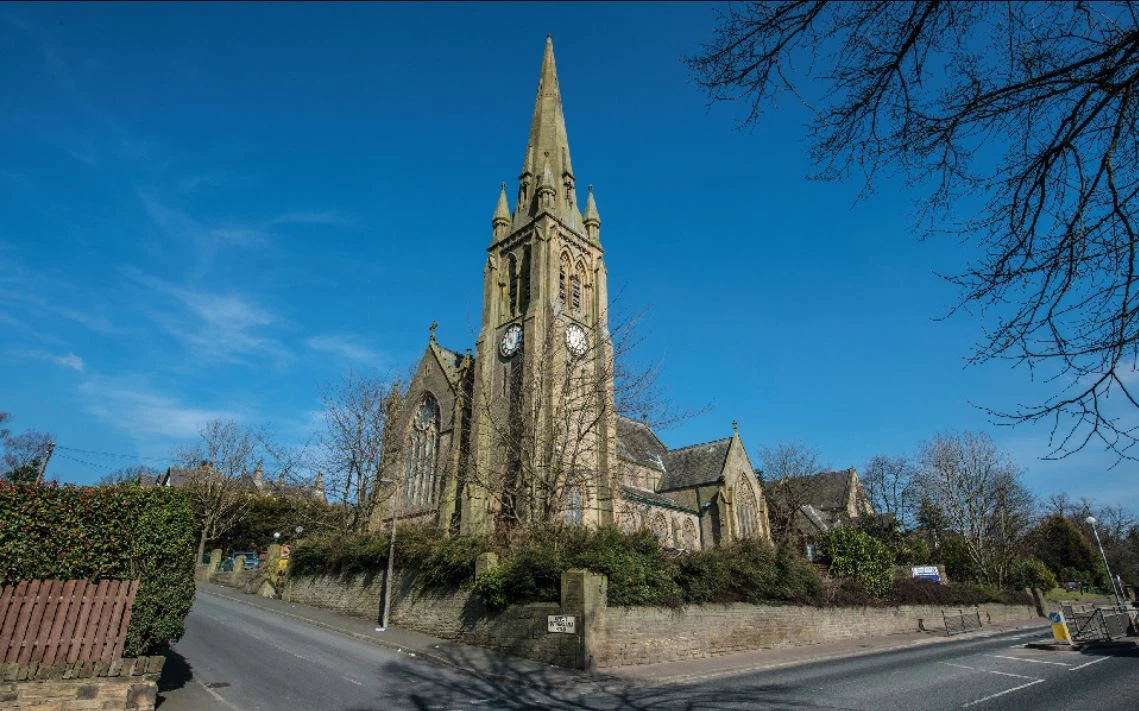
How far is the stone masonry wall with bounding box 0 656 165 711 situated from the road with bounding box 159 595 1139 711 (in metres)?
0.82

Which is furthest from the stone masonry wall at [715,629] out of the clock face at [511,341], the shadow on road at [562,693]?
the clock face at [511,341]

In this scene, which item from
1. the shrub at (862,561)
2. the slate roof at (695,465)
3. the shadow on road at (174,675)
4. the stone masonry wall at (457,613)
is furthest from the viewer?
the slate roof at (695,465)

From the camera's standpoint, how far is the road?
384 inches

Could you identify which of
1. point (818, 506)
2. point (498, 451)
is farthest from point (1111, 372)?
point (818, 506)

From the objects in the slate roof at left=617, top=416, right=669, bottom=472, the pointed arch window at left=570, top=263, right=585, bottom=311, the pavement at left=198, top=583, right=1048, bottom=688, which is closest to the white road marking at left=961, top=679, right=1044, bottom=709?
the pavement at left=198, top=583, right=1048, bottom=688

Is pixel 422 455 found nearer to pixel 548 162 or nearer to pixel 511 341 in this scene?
pixel 511 341

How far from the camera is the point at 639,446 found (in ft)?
152

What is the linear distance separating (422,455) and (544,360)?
14822 millimetres

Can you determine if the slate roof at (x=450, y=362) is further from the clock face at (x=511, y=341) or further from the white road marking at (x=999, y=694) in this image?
the white road marking at (x=999, y=694)

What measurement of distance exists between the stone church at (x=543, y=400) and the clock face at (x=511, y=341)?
0.09 metres

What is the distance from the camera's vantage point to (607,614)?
44.3 ft

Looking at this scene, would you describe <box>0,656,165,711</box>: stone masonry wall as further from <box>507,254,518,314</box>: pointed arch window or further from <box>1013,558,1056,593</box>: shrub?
<box>1013,558,1056,593</box>: shrub

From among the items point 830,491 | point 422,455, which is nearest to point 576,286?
point 422,455

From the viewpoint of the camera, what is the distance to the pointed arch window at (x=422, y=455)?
3534 centimetres
